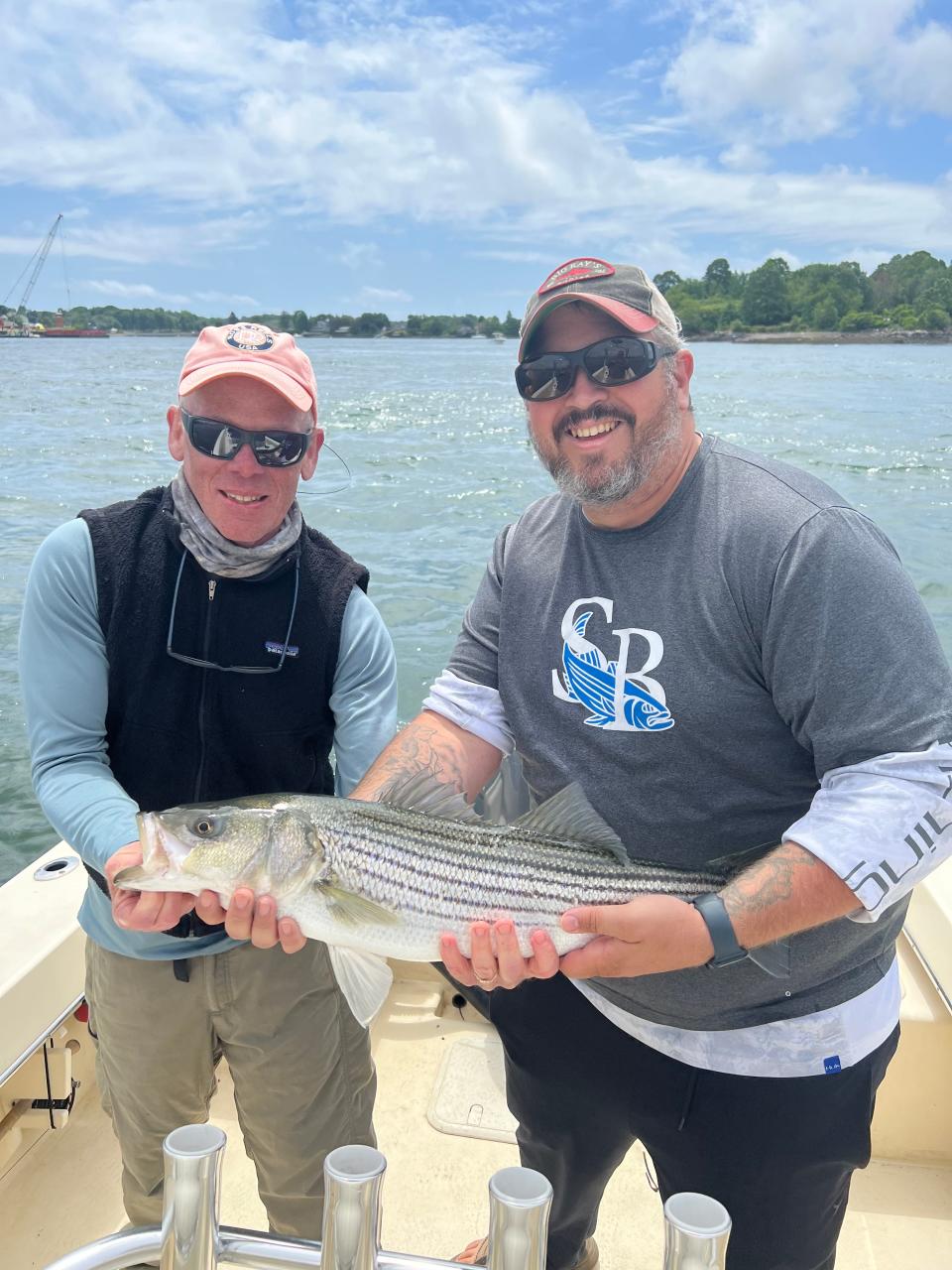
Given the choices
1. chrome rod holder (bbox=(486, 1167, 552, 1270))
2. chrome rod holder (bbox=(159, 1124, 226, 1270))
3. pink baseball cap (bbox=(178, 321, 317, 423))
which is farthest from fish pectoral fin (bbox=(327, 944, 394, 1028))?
pink baseball cap (bbox=(178, 321, 317, 423))

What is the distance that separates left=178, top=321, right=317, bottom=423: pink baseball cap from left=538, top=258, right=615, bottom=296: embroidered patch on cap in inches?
29.9

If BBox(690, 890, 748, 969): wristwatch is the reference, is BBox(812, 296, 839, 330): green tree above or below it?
above

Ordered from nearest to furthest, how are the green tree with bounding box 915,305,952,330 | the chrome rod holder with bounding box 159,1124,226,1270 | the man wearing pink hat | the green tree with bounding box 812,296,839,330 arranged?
1. the chrome rod holder with bounding box 159,1124,226,1270
2. the man wearing pink hat
3. the green tree with bounding box 915,305,952,330
4. the green tree with bounding box 812,296,839,330

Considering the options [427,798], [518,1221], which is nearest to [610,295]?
[427,798]

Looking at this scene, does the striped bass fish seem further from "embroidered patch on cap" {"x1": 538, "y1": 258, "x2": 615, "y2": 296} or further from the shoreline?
the shoreline

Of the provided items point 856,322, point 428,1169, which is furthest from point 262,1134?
point 856,322

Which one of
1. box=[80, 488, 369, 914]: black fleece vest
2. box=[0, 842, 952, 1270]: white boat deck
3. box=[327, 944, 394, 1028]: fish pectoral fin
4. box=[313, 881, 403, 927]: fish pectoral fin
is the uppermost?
box=[80, 488, 369, 914]: black fleece vest

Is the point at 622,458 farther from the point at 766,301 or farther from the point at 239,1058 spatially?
the point at 766,301

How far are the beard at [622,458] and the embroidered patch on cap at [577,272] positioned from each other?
367mm

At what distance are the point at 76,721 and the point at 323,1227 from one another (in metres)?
1.77

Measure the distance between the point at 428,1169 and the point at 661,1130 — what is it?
182 cm

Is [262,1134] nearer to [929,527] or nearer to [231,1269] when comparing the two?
[231,1269]

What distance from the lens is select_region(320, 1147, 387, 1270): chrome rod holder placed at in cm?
152

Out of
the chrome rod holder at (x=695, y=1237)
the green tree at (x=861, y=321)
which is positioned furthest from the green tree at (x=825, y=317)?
the chrome rod holder at (x=695, y=1237)
